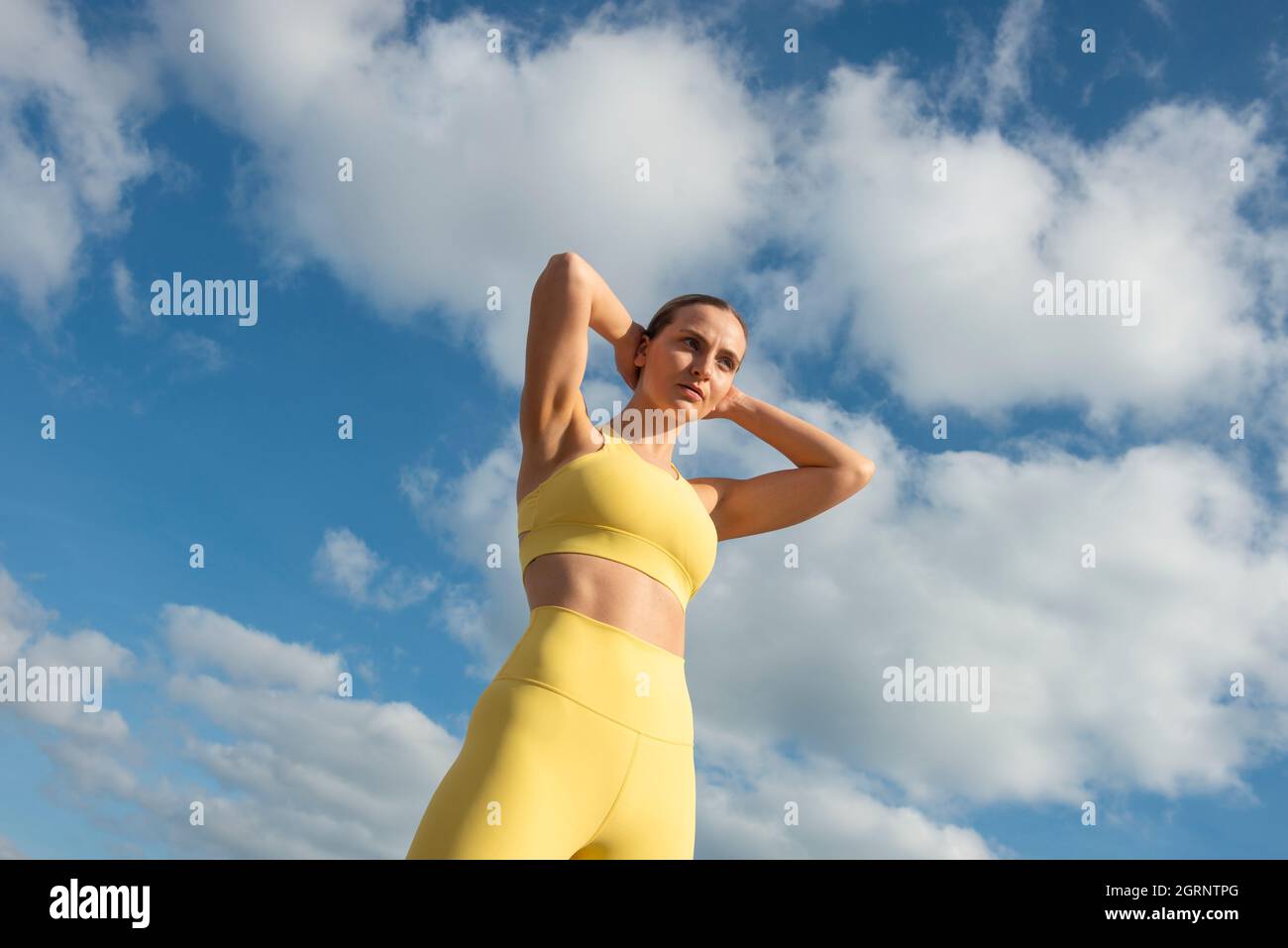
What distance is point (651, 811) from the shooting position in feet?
12.9

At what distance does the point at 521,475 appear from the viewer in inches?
180

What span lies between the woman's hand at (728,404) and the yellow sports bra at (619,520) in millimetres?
983

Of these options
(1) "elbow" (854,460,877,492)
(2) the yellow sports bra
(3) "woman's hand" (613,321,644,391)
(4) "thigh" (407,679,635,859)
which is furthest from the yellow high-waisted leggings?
(1) "elbow" (854,460,877,492)

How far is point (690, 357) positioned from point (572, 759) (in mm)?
2103

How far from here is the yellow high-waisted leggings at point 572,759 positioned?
3.47 m

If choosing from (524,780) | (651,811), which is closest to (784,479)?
(651,811)

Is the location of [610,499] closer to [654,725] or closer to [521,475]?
[521,475]

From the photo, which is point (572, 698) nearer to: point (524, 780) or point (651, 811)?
point (524, 780)

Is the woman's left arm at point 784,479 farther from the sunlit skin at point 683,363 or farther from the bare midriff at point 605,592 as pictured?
the bare midriff at point 605,592

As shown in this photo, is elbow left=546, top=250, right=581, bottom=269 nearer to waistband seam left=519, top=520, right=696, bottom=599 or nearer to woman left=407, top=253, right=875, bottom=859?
woman left=407, top=253, right=875, bottom=859

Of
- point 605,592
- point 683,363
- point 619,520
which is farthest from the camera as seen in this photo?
point 683,363

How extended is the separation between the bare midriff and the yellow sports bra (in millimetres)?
42
